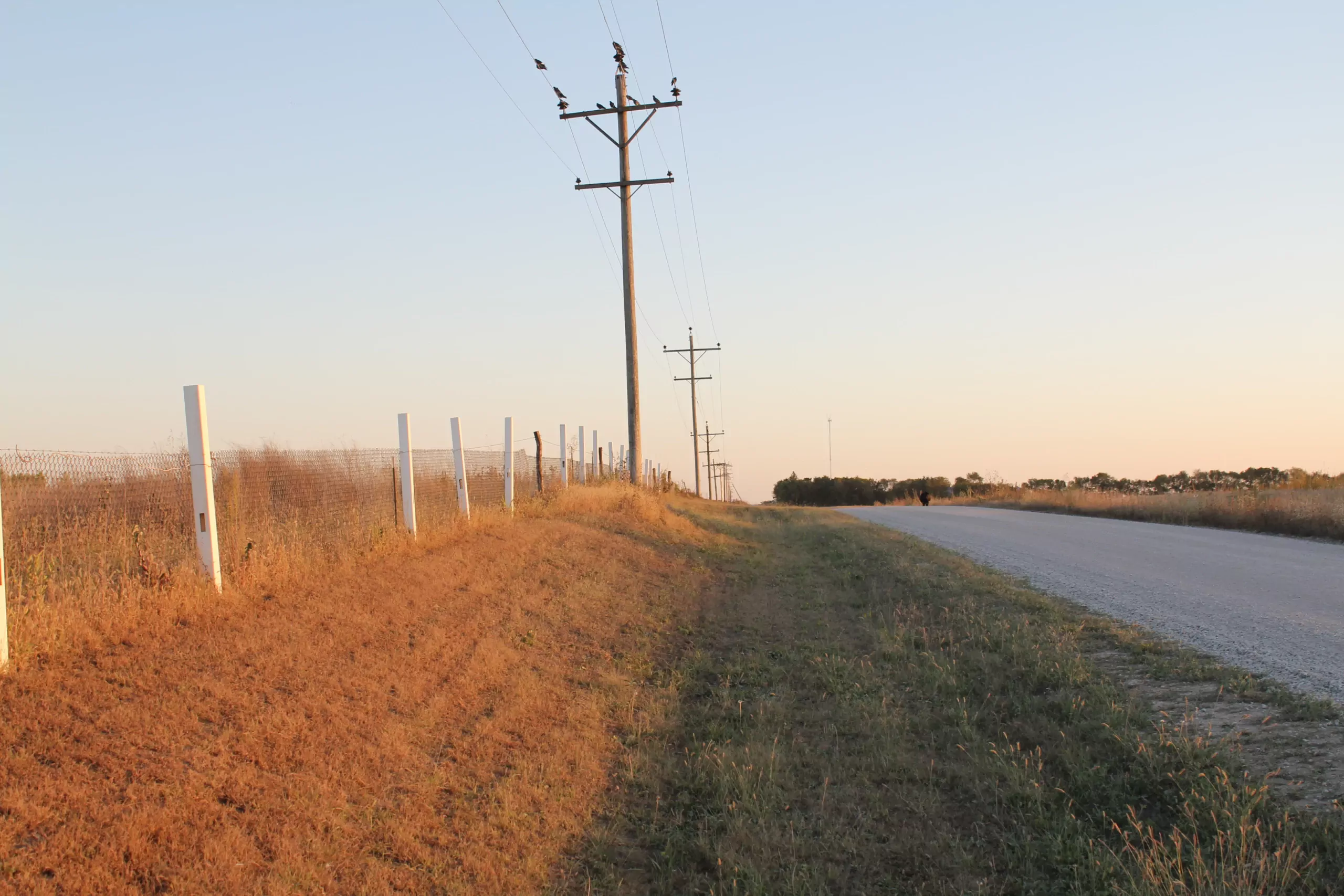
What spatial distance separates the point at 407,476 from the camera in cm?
1248

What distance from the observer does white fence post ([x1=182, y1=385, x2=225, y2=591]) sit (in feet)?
25.9

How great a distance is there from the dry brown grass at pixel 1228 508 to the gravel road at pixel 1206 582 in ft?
3.10

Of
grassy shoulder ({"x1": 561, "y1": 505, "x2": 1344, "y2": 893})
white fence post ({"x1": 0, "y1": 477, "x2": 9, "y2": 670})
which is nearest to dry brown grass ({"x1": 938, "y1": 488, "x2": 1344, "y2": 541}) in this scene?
grassy shoulder ({"x1": 561, "y1": 505, "x2": 1344, "y2": 893})

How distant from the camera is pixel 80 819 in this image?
436 cm

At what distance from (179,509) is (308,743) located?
717 centimetres

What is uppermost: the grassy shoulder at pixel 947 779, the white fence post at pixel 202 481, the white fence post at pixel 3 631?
the white fence post at pixel 202 481

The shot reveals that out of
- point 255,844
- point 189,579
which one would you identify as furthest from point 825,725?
point 189,579

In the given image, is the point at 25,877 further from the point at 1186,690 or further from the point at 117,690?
the point at 1186,690

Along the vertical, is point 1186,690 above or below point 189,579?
below

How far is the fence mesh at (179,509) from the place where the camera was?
8.12m

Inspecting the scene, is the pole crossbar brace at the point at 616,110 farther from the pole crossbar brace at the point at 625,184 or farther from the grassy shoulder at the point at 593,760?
the grassy shoulder at the point at 593,760

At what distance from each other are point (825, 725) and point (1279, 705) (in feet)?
9.79

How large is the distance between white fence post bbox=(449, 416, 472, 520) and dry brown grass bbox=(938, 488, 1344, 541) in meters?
15.1

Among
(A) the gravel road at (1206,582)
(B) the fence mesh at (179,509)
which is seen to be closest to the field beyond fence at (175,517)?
(B) the fence mesh at (179,509)
